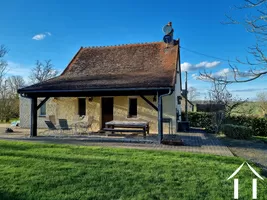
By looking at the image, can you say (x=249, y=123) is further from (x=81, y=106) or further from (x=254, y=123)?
(x=81, y=106)

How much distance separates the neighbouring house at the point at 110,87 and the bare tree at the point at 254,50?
6162 millimetres

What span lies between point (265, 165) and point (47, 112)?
14.9 meters

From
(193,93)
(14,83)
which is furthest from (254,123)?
(14,83)

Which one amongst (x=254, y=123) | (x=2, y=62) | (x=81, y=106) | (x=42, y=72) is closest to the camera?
(x=81, y=106)

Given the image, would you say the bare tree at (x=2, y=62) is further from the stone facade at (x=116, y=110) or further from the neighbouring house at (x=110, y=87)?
the stone facade at (x=116, y=110)

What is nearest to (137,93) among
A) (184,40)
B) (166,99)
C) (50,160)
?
(166,99)

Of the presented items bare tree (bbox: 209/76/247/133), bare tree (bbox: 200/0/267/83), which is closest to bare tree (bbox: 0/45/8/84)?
bare tree (bbox: 209/76/247/133)

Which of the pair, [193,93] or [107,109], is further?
[193,93]

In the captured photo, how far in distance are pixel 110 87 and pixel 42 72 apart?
27.9 meters

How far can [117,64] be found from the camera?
1587 cm

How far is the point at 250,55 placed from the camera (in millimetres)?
4332

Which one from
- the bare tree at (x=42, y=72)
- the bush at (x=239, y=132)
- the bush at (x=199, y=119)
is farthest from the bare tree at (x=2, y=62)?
the bush at (x=239, y=132)

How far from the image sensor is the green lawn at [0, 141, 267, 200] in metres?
4.74

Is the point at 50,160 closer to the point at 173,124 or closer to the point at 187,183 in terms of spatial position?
the point at 187,183
